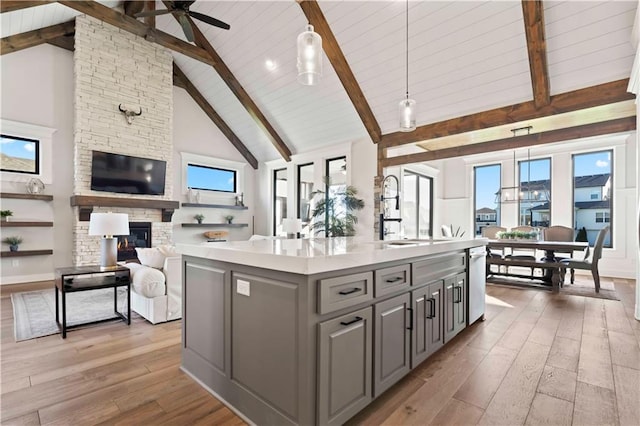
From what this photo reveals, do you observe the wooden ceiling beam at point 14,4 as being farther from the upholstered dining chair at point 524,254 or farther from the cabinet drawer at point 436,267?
the upholstered dining chair at point 524,254

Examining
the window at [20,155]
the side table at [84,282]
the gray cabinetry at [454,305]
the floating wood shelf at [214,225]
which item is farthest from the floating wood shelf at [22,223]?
the gray cabinetry at [454,305]

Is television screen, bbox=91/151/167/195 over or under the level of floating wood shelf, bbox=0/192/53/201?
over

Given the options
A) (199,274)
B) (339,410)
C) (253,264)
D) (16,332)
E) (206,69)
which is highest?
(206,69)

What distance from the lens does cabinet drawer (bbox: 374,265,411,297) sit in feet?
6.03

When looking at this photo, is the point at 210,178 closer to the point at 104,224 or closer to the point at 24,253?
the point at 24,253

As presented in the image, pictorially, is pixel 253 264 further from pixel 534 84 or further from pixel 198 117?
pixel 198 117

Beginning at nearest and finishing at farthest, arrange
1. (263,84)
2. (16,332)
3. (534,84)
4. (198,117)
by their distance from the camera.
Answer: (16,332), (534,84), (263,84), (198,117)

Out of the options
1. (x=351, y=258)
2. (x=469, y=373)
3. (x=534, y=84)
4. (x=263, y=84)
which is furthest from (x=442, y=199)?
(x=351, y=258)

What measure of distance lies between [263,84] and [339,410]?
21.0 feet

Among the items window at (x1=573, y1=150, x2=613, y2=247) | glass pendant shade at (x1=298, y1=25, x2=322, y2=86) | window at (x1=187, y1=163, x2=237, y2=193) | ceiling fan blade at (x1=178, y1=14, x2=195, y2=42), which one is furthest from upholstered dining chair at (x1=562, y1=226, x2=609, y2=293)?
window at (x1=187, y1=163, x2=237, y2=193)

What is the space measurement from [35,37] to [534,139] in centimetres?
855

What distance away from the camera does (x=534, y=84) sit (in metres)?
4.43

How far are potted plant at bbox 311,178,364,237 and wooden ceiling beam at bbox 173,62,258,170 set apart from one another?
271 cm

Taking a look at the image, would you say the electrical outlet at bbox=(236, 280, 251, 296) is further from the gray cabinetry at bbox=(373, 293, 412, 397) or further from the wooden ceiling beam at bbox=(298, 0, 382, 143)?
the wooden ceiling beam at bbox=(298, 0, 382, 143)
